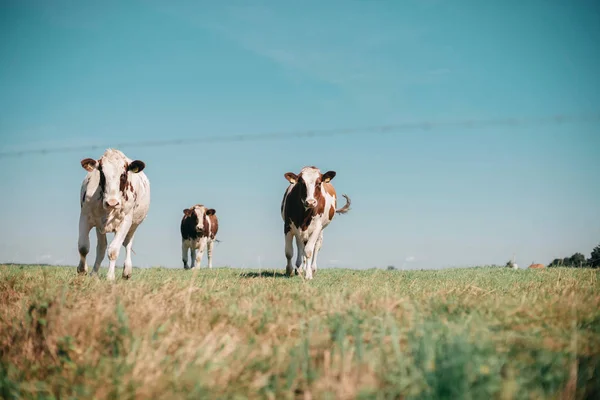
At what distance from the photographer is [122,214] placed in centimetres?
1141

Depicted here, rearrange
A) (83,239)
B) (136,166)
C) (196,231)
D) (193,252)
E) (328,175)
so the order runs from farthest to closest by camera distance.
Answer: (193,252) < (196,231) < (328,175) < (136,166) < (83,239)

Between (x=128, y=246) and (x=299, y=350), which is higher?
(x=128, y=246)

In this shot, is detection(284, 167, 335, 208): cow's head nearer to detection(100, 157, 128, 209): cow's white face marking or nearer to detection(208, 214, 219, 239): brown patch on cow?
detection(100, 157, 128, 209): cow's white face marking

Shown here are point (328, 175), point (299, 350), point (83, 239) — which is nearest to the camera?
point (299, 350)

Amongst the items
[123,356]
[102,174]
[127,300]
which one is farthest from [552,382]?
[102,174]

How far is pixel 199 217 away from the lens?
26297 millimetres

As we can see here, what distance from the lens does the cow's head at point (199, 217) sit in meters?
26.0

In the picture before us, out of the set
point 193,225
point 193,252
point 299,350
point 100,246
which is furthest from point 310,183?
point 193,252

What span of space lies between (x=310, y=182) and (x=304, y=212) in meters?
0.92

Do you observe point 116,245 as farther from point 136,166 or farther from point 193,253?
point 193,253

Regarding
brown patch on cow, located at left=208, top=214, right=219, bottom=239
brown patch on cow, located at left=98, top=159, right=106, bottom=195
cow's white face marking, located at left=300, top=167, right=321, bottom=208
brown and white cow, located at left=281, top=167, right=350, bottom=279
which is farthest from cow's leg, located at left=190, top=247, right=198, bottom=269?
brown patch on cow, located at left=98, top=159, right=106, bottom=195

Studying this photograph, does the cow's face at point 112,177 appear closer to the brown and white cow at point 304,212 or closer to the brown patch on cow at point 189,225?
the brown and white cow at point 304,212

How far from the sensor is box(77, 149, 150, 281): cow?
10.9 metres

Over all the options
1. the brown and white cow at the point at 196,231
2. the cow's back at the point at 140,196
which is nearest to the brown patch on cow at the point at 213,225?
Result: the brown and white cow at the point at 196,231
